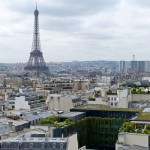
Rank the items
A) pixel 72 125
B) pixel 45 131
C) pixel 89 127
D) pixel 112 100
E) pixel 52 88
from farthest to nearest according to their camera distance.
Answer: pixel 52 88 → pixel 112 100 → pixel 89 127 → pixel 72 125 → pixel 45 131

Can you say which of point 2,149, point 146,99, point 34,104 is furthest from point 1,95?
point 2,149

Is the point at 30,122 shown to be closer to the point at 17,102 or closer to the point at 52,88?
the point at 17,102

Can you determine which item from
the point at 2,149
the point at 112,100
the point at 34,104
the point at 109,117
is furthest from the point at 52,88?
the point at 2,149

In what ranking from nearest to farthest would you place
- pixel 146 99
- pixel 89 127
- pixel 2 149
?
1. pixel 2 149
2. pixel 89 127
3. pixel 146 99

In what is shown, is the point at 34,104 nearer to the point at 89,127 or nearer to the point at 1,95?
the point at 1,95

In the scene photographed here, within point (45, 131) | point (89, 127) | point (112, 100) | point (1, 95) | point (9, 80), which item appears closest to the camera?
point (45, 131)

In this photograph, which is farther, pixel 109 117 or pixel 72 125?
pixel 109 117

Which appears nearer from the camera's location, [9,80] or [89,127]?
[89,127]

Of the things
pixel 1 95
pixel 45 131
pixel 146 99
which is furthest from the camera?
pixel 1 95
